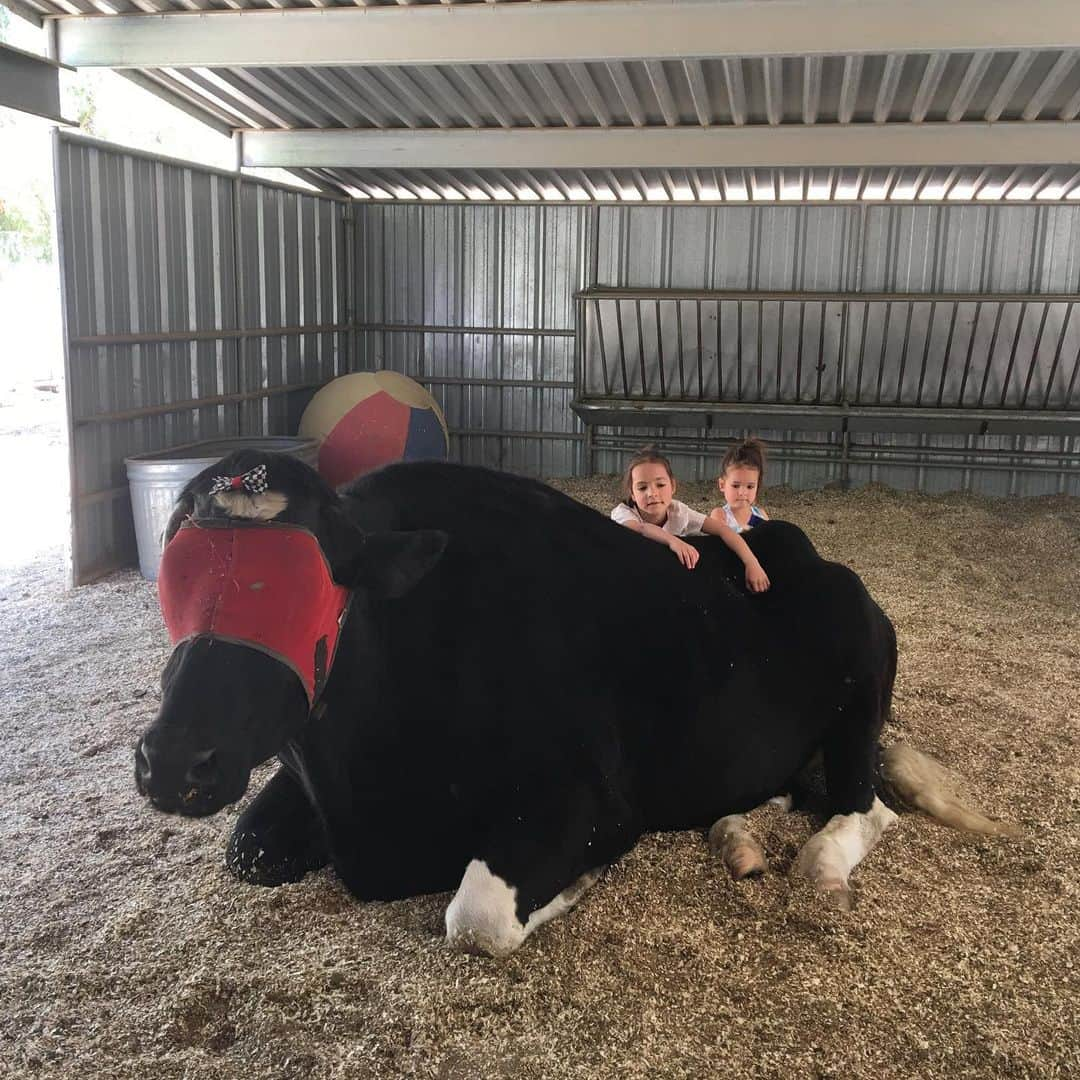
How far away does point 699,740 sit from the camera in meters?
2.75

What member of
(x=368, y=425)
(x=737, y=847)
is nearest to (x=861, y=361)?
(x=368, y=425)

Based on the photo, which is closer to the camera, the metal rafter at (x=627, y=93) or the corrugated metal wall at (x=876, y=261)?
the metal rafter at (x=627, y=93)

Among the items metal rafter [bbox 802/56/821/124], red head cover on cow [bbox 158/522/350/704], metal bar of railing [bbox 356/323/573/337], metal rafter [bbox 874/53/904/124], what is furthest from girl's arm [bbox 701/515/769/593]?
metal bar of railing [bbox 356/323/573/337]

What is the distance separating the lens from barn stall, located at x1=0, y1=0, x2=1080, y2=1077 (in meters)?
2.19

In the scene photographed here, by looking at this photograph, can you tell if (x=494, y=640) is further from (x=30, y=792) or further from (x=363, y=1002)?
(x=30, y=792)

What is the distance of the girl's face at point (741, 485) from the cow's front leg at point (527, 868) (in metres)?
2.06

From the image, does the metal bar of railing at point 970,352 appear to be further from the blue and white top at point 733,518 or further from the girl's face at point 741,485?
the girl's face at point 741,485

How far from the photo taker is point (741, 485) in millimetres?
4297

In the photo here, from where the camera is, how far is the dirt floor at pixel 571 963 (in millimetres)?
2039

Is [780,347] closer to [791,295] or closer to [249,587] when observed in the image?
[791,295]

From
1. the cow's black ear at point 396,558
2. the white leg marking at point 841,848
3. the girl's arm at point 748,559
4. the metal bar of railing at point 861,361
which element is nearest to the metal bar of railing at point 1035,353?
the metal bar of railing at point 861,361

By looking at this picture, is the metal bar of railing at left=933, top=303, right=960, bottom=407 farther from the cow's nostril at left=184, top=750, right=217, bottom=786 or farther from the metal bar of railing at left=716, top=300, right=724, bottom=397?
the cow's nostril at left=184, top=750, right=217, bottom=786

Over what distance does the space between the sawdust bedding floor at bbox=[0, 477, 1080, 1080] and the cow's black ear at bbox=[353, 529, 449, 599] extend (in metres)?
0.82

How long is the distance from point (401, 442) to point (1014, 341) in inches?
229
